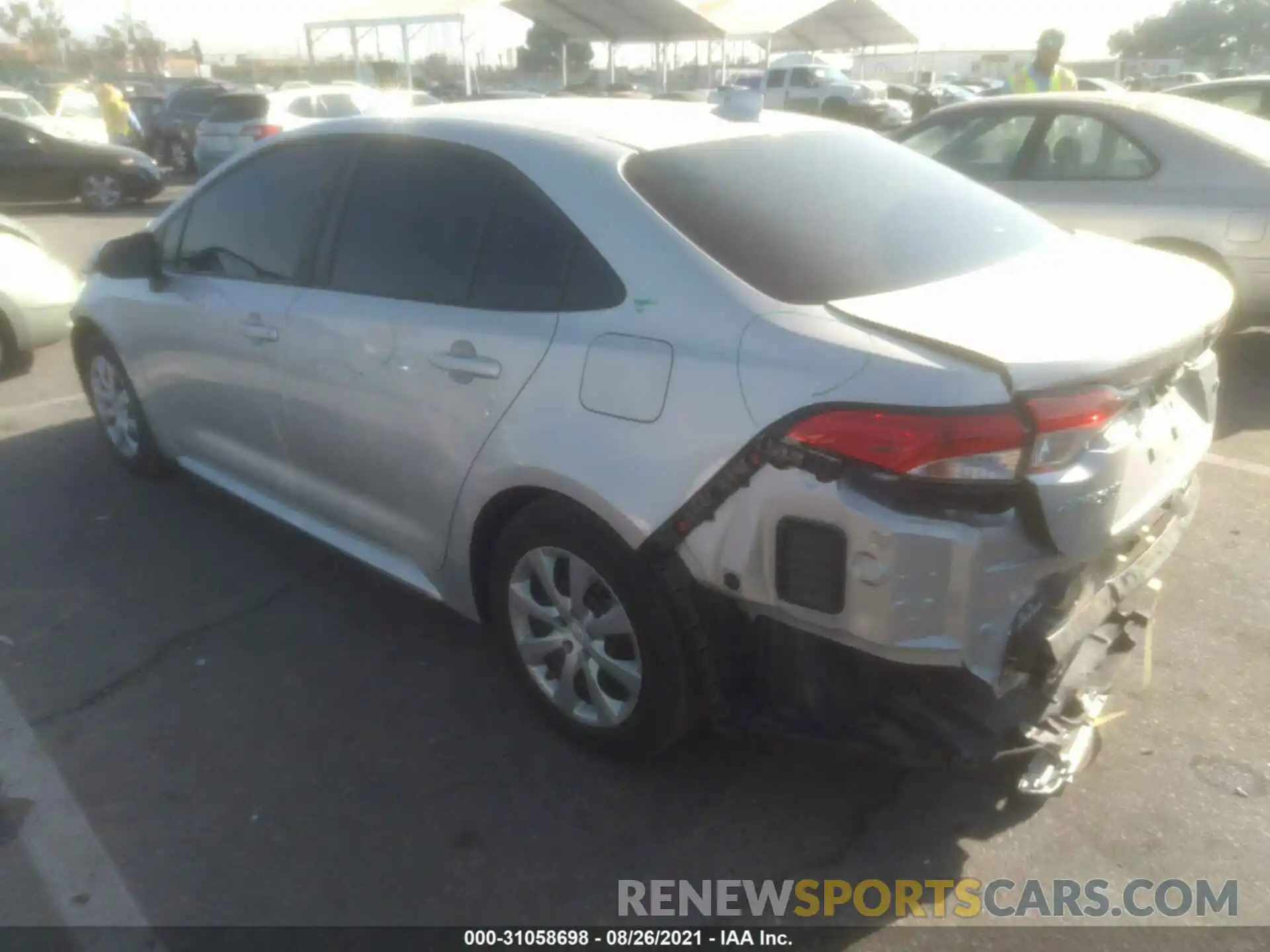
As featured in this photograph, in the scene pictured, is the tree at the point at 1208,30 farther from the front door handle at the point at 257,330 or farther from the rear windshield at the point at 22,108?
the front door handle at the point at 257,330

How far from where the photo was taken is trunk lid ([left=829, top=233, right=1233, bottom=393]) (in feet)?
7.38

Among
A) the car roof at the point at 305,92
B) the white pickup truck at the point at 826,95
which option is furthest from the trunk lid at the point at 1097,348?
the white pickup truck at the point at 826,95

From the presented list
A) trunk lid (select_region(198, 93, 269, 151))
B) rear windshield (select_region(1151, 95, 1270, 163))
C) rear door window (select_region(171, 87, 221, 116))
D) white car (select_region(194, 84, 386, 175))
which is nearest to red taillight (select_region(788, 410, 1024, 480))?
rear windshield (select_region(1151, 95, 1270, 163))

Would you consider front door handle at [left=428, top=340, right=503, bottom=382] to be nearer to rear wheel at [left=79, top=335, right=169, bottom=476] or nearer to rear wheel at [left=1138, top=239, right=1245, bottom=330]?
rear wheel at [left=79, top=335, right=169, bottom=476]

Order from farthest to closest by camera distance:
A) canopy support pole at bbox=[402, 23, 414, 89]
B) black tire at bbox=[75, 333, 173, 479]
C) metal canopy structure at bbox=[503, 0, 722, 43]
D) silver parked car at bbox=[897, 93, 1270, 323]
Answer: metal canopy structure at bbox=[503, 0, 722, 43]
canopy support pole at bbox=[402, 23, 414, 89]
silver parked car at bbox=[897, 93, 1270, 323]
black tire at bbox=[75, 333, 173, 479]

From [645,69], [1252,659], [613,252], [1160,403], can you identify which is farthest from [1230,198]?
[645,69]

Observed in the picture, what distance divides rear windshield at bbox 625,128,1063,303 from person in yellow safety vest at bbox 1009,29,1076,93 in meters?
5.77

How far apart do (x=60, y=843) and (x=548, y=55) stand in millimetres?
59360

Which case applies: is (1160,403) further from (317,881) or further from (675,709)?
(317,881)

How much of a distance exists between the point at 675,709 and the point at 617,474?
634mm

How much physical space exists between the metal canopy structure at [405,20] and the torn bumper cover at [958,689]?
2638 cm

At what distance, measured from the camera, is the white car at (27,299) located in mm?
6867

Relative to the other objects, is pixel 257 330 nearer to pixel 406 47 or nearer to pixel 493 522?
pixel 493 522

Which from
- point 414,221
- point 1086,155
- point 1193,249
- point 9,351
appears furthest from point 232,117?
point 414,221
